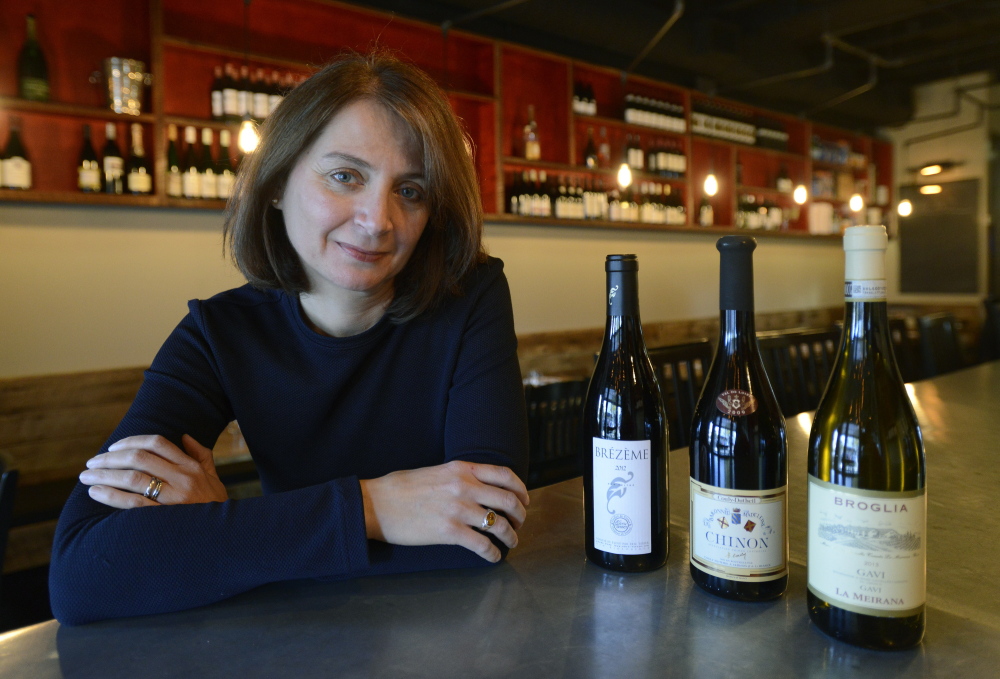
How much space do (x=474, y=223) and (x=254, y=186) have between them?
1.26ft

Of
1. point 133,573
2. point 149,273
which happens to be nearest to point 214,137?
point 149,273

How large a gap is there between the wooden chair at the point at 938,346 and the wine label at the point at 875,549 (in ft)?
9.95

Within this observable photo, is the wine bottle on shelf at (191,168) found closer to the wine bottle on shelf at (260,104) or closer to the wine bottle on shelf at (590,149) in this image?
the wine bottle on shelf at (260,104)

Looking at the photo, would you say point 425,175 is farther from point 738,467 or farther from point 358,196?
point 738,467

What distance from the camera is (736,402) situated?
0.69 metres

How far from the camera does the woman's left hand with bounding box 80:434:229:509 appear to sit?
833mm

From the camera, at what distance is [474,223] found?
1222 mm

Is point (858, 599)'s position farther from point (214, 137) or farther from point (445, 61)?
point (445, 61)

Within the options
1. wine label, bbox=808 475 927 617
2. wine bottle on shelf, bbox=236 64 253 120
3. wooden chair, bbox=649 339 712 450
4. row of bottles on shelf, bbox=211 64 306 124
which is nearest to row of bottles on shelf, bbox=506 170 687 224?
row of bottles on shelf, bbox=211 64 306 124

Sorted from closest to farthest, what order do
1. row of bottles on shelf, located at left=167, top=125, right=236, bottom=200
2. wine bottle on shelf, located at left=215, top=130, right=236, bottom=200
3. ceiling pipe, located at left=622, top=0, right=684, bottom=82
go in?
row of bottles on shelf, located at left=167, top=125, right=236, bottom=200 < wine bottle on shelf, located at left=215, top=130, right=236, bottom=200 < ceiling pipe, located at left=622, top=0, right=684, bottom=82

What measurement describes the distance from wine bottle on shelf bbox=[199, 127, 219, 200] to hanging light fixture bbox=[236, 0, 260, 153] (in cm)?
15

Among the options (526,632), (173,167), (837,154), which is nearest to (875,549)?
(526,632)

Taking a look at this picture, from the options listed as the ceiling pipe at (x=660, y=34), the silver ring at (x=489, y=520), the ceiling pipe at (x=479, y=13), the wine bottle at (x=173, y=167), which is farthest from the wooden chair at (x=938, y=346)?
the wine bottle at (x=173, y=167)

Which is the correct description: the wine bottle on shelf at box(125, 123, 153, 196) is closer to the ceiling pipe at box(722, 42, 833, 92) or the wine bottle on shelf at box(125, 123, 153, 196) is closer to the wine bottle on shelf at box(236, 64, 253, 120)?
the wine bottle on shelf at box(236, 64, 253, 120)
